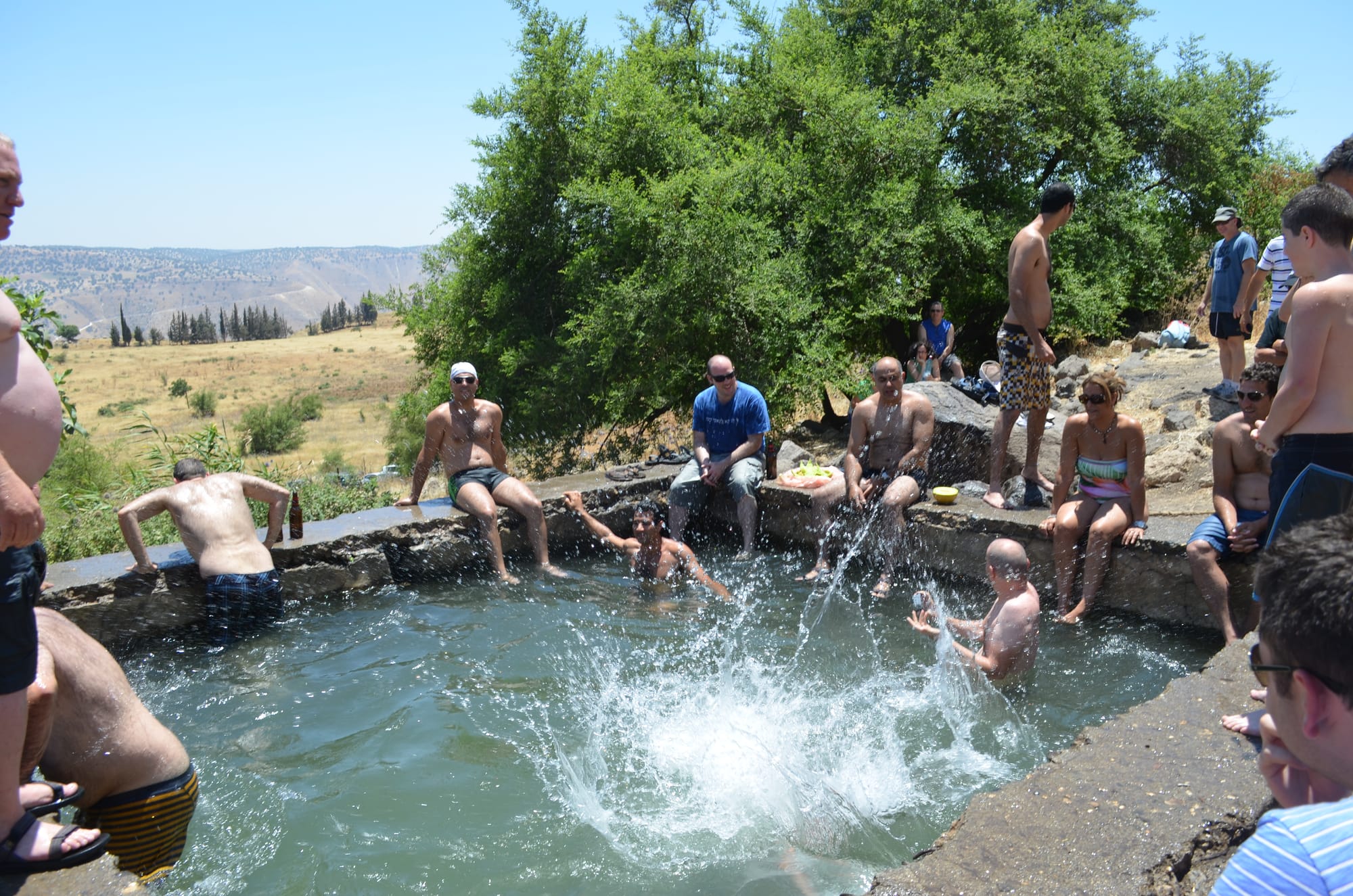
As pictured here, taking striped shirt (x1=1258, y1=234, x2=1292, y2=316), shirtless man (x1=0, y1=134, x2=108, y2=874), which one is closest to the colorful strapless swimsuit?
striped shirt (x1=1258, y1=234, x2=1292, y2=316)

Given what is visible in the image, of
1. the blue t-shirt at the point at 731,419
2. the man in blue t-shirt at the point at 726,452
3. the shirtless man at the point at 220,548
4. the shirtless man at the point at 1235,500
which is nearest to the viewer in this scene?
the shirtless man at the point at 1235,500

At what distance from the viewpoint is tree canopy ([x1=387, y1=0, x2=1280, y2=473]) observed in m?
12.1

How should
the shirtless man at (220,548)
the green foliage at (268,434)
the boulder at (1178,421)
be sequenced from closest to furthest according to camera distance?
1. the shirtless man at (220,548)
2. the boulder at (1178,421)
3. the green foliage at (268,434)

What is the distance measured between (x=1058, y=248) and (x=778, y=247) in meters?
4.38

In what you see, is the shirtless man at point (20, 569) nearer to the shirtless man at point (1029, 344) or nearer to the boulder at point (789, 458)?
the shirtless man at point (1029, 344)

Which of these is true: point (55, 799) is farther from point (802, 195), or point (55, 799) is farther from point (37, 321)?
point (802, 195)

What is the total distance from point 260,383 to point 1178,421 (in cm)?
4761

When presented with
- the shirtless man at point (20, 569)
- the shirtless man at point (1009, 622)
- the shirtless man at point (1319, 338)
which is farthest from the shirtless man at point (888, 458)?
the shirtless man at point (20, 569)

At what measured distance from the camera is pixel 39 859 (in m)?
2.68

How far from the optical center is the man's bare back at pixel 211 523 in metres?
6.01

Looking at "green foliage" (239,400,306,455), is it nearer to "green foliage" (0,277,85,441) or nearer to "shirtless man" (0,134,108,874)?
"green foliage" (0,277,85,441)

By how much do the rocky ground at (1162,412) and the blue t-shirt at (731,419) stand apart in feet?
7.69

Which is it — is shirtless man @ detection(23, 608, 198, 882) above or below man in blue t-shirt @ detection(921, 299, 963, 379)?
below

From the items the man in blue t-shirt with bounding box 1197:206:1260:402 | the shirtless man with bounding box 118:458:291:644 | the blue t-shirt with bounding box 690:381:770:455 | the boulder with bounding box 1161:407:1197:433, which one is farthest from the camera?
the boulder with bounding box 1161:407:1197:433
